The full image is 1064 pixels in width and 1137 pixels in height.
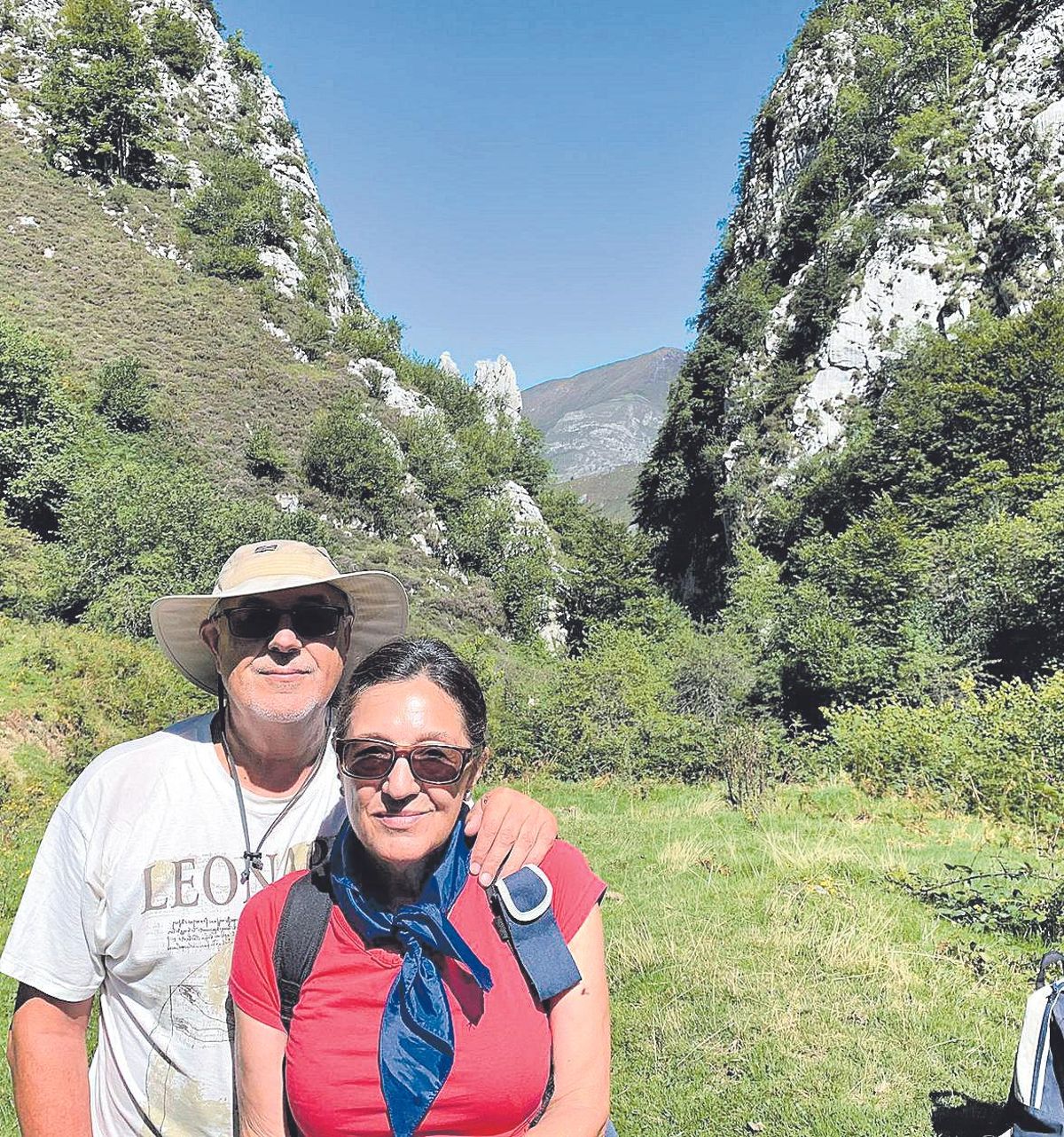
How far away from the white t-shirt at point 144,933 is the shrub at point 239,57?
225ft

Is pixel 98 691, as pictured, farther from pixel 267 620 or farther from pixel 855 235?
pixel 855 235

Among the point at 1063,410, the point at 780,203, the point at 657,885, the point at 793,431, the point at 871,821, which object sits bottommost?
the point at 871,821

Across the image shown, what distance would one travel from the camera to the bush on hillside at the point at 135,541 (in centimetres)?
2081

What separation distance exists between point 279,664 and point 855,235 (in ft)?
134

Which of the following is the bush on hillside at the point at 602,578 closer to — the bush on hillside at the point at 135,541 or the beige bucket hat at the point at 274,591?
the bush on hillside at the point at 135,541

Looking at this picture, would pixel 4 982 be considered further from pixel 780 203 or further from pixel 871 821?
pixel 780 203

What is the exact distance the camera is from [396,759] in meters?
1.73

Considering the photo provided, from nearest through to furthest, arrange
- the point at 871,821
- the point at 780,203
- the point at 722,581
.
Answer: the point at 871,821 → the point at 722,581 → the point at 780,203

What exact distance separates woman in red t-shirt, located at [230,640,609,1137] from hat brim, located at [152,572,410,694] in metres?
0.59

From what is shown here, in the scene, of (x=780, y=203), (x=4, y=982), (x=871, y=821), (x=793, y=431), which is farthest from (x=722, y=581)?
(x=4, y=982)

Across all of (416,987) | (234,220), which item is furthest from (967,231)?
(416,987)

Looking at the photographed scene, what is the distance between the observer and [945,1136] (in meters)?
3.54

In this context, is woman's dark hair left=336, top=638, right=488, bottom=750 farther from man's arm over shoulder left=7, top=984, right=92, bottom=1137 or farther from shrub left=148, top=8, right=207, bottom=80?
shrub left=148, top=8, right=207, bottom=80

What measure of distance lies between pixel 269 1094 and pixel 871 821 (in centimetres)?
897
